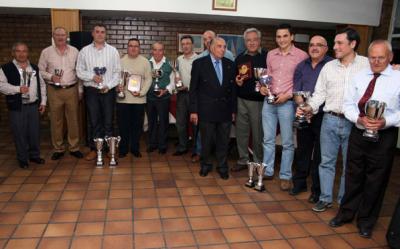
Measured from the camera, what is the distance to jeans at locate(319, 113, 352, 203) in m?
2.98

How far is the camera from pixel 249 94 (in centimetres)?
399

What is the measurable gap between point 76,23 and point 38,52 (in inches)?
77.8

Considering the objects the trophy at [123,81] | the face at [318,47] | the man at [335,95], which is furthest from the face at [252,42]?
the trophy at [123,81]

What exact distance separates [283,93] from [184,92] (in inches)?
65.3

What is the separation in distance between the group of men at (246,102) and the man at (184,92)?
15mm

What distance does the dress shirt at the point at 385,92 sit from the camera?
8.32 feet

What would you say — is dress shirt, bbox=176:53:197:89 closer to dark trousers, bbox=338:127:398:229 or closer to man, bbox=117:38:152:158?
man, bbox=117:38:152:158

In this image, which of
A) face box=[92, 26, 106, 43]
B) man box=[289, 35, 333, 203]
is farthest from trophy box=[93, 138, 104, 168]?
man box=[289, 35, 333, 203]

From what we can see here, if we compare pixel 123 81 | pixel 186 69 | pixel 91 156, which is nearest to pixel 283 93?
pixel 186 69

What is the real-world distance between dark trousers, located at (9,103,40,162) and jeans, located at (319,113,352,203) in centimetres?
334

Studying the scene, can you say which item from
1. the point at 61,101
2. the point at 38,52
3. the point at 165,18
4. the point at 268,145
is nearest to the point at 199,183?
the point at 268,145

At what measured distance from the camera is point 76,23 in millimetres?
5098

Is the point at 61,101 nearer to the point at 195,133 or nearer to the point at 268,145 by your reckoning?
the point at 195,133

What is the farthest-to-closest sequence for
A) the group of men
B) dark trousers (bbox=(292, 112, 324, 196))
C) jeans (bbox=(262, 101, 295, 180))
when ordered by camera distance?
jeans (bbox=(262, 101, 295, 180))
dark trousers (bbox=(292, 112, 324, 196))
the group of men
